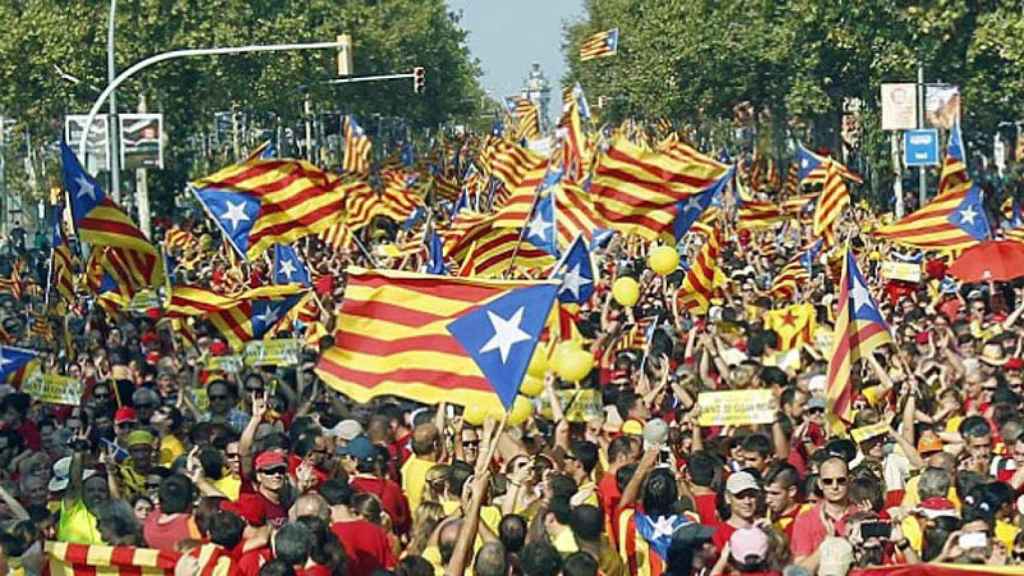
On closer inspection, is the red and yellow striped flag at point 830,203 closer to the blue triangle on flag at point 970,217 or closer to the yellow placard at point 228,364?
the blue triangle on flag at point 970,217

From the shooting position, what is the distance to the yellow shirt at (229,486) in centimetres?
1067

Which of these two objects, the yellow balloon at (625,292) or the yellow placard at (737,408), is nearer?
the yellow placard at (737,408)

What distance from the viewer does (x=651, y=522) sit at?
950cm

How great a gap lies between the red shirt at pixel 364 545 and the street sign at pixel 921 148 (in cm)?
3075

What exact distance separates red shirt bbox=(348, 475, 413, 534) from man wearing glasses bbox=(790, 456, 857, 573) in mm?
1868

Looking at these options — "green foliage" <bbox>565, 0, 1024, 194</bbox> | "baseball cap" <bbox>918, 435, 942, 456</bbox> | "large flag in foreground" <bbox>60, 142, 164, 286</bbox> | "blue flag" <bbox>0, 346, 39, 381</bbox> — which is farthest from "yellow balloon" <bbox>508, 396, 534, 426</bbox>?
"green foliage" <bbox>565, 0, 1024, 194</bbox>

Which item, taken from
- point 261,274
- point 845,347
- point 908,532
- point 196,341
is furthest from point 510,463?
point 261,274

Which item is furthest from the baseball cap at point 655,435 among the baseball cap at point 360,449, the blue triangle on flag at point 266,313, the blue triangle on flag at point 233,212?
the blue triangle on flag at point 233,212

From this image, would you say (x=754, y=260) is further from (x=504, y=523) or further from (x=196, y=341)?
(x=504, y=523)

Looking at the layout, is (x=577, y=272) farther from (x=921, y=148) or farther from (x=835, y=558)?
(x=921, y=148)

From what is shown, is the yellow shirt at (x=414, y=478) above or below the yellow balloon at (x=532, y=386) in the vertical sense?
below

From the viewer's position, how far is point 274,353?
15.9m

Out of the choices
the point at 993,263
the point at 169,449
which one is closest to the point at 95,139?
the point at 993,263

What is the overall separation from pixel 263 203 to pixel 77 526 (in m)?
10.7
